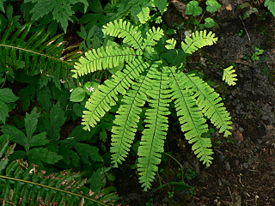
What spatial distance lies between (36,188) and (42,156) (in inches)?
20.6

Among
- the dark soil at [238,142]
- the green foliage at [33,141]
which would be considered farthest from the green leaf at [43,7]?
the dark soil at [238,142]

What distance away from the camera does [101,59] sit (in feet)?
7.21

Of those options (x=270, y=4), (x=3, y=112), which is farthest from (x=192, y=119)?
(x=270, y=4)

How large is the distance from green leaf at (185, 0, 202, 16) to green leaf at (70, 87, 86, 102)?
163cm

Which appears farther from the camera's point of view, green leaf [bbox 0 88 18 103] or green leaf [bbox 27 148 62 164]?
green leaf [bbox 0 88 18 103]

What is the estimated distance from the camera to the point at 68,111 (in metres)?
2.76

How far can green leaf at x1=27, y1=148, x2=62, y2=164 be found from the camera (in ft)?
7.35

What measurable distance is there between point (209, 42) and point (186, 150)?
3.90ft

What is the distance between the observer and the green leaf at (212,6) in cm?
353

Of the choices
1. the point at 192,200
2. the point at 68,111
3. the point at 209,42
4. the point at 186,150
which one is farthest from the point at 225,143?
the point at 68,111

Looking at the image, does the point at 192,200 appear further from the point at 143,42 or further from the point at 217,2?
the point at 217,2

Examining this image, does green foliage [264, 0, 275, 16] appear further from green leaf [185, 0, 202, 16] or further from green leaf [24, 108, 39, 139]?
green leaf [24, 108, 39, 139]

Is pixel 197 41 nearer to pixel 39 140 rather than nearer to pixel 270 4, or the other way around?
pixel 39 140

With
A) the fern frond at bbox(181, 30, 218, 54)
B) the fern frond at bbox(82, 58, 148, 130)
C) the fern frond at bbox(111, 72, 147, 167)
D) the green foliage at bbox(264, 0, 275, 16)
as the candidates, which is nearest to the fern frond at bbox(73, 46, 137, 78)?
the fern frond at bbox(82, 58, 148, 130)
